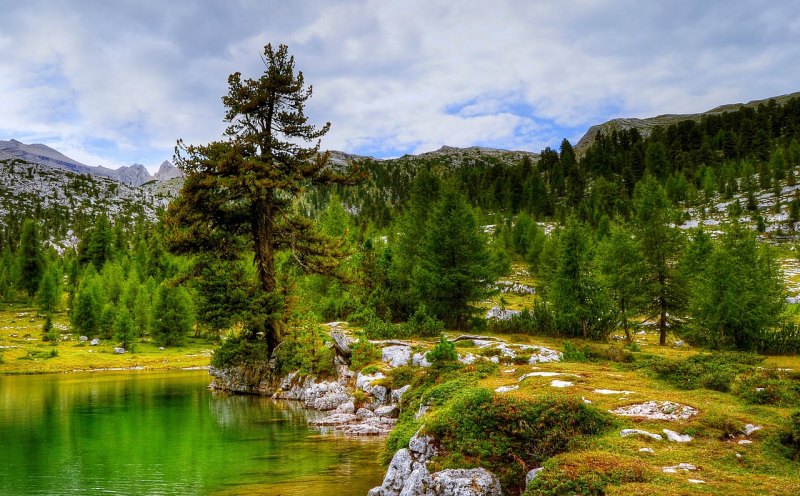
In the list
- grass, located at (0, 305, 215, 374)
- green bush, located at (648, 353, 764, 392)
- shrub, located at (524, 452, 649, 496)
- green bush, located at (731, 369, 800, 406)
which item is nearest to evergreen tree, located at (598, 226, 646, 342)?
green bush, located at (648, 353, 764, 392)

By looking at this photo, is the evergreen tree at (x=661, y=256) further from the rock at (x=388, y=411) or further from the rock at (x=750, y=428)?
A: the rock at (x=750, y=428)

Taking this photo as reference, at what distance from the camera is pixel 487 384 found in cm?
1708

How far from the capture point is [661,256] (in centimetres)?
4047

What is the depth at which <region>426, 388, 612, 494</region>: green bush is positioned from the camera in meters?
10.7

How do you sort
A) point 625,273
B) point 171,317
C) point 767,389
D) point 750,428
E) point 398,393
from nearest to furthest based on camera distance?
point 750,428 → point 767,389 → point 398,393 → point 625,273 → point 171,317

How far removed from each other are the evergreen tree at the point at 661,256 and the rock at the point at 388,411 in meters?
26.6

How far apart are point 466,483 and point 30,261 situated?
410 feet

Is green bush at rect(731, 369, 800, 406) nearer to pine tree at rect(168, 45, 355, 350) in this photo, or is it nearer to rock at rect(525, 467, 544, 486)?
rock at rect(525, 467, 544, 486)

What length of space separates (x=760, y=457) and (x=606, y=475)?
11.2ft

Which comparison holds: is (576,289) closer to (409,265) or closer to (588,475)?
(409,265)

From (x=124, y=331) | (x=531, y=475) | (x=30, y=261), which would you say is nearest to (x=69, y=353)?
(x=124, y=331)

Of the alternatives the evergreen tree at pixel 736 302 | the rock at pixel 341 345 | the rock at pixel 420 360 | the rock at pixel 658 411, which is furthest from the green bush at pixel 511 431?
the evergreen tree at pixel 736 302

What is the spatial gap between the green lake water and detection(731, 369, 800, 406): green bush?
10871 millimetres

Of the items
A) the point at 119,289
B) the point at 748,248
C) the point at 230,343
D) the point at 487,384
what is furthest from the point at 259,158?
the point at 119,289
